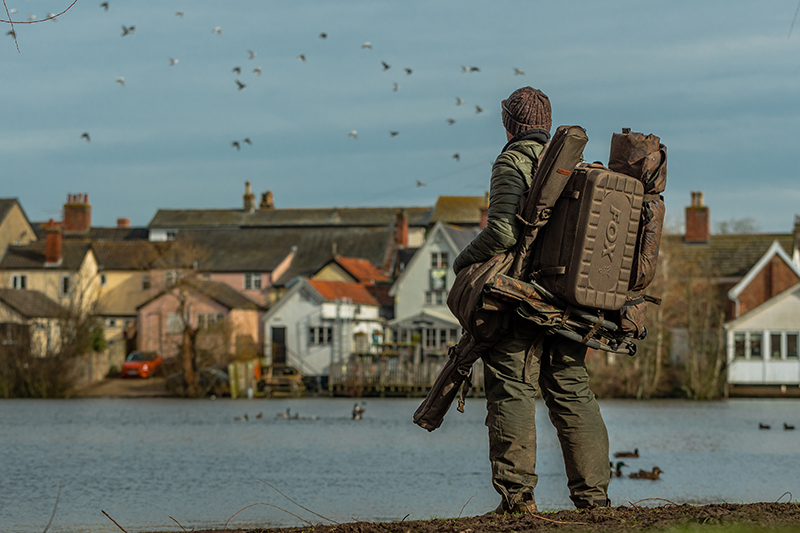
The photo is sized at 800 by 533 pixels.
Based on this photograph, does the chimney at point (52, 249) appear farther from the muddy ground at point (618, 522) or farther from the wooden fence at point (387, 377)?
the muddy ground at point (618, 522)

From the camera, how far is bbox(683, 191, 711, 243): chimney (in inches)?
2539

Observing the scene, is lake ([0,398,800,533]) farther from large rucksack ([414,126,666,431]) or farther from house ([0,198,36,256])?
house ([0,198,36,256])

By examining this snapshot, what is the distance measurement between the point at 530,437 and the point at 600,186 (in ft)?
5.76

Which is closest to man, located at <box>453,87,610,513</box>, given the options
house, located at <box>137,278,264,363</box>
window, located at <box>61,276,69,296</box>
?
house, located at <box>137,278,264,363</box>

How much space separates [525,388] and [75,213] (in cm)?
9618

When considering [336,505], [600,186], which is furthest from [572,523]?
[336,505]

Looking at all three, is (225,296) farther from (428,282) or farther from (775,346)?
(775,346)

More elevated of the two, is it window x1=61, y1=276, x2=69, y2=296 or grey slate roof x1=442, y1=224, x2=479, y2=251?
grey slate roof x1=442, y1=224, x2=479, y2=251

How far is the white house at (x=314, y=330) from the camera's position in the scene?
61312 mm

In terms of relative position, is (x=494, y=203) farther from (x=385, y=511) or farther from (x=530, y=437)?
(x=385, y=511)

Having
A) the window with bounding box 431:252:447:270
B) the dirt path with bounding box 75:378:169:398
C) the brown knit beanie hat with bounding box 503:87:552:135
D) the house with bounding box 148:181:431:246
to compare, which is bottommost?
the dirt path with bounding box 75:378:169:398

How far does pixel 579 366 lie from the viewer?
7625mm

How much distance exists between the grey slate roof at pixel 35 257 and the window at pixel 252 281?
11.4 metres

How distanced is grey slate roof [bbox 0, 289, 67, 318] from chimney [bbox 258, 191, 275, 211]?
4641 centimetres
